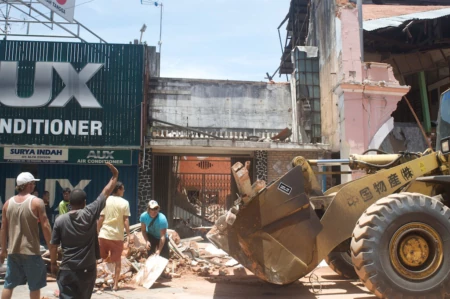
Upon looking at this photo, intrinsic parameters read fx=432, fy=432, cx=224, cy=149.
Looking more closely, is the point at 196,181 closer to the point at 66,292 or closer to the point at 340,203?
the point at 340,203

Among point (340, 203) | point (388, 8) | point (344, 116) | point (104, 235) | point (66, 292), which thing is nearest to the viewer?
point (66, 292)

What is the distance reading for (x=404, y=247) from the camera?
5531mm

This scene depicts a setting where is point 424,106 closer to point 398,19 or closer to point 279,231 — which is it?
point 398,19

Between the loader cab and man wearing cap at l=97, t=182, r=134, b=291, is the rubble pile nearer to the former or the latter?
man wearing cap at l=97, t=182, r=134, b=291

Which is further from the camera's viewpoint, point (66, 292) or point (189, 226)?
point (189, 226)

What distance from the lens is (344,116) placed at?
13.2m

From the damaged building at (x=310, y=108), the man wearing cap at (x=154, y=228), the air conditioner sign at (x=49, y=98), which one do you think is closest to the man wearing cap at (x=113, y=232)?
the man wearing cap at (x=154, y=228)

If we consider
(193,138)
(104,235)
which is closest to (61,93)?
(193,138)

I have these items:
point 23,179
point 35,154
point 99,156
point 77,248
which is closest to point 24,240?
point 23,179

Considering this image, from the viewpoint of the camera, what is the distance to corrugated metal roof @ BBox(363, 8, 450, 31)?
13803mm

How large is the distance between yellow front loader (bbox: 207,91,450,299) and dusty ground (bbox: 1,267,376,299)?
32.8 inches

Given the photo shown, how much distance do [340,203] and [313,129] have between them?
34.2 ft

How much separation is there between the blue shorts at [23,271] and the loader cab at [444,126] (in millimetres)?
5566

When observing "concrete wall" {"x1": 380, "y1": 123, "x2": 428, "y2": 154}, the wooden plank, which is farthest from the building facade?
"concrete wall" {"x1": 380, "y1": 123, "x2": 428, "y2": 154}
